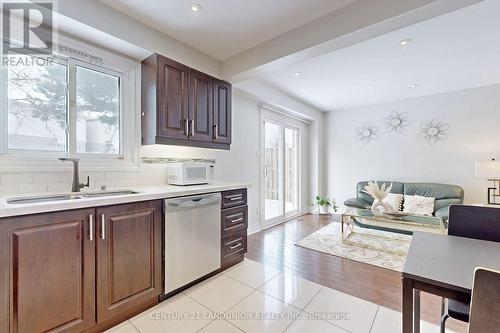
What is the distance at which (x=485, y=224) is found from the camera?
1399 mm

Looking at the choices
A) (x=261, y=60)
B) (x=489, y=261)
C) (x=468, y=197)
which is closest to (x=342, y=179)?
(x=468, y=197)

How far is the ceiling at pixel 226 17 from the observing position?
1934 millimetres

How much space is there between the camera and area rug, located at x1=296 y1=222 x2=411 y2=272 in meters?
2.85

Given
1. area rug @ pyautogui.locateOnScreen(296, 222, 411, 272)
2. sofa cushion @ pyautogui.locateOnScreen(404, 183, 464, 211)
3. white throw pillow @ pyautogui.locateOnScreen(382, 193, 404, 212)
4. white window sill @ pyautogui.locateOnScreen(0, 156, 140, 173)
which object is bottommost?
area rug @ pyautogui.locateOnScreen(296, 222, 411, 272)

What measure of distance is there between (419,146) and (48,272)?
226 inches

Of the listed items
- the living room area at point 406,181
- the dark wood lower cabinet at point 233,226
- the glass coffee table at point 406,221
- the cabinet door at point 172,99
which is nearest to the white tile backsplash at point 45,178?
the cabinet door at point 172,99

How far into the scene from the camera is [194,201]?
2.16 metres

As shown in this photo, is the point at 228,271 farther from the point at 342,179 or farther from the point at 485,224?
the point at 342,179

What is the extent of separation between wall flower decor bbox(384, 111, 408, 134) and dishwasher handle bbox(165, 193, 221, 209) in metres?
4.33

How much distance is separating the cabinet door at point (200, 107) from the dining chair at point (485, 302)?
94.5 inches

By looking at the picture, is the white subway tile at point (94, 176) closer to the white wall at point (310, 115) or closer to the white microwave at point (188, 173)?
the white microwave at point (188, 173)

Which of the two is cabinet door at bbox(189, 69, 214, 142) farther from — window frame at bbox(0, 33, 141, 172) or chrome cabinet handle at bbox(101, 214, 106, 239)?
chrome cabinet handle at bbox(101, 214, 106, 239)

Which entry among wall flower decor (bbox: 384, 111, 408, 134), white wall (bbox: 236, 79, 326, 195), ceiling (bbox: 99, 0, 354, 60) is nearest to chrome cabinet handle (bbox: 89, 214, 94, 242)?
ceiling (bbox: 99, 0, 354, 60)

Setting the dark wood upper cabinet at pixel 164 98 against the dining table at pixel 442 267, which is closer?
the dining table at pixel 442 267
